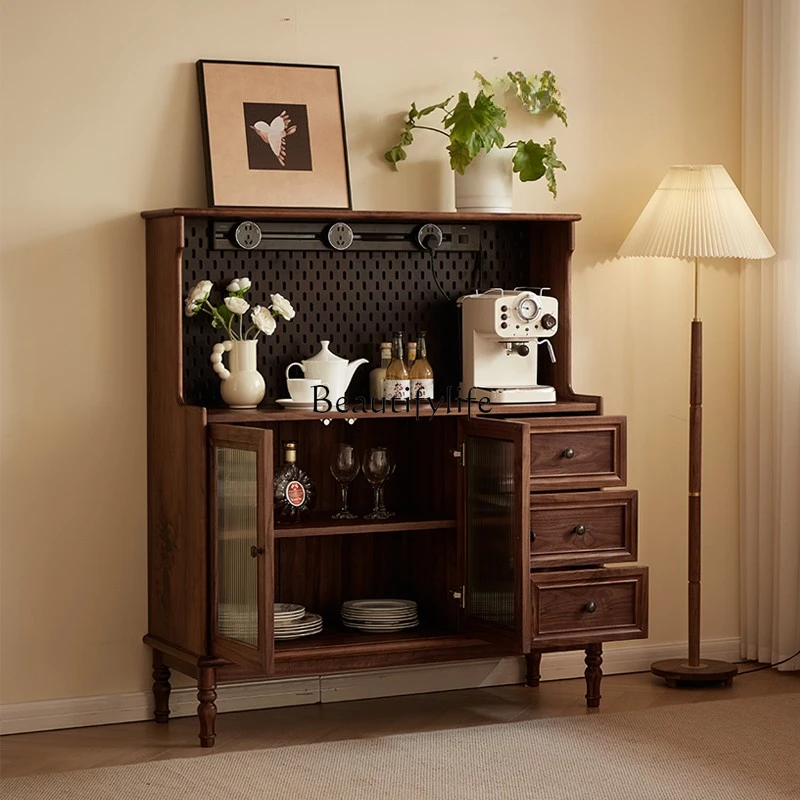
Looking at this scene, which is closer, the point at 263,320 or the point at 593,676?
the point at 263,320

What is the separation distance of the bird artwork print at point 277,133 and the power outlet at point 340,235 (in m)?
0.24

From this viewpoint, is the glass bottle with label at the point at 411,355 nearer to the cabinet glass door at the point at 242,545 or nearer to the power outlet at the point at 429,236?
the power outlet at the point at 429,236

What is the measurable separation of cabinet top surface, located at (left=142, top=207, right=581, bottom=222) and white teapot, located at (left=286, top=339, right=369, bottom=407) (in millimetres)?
370

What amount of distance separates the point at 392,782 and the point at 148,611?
1.00m

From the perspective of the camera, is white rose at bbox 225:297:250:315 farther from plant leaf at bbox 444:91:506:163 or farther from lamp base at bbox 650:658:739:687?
lamp base at bbox 650:658:739:687

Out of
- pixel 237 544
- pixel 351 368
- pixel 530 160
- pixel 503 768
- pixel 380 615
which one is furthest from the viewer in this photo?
pixel 530 160

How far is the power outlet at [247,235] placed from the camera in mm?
3986

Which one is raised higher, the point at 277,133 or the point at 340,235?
the point at 277,133

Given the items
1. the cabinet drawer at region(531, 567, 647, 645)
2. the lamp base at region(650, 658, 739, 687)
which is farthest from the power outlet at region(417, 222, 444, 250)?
the lamp base at region(650, 658, 739, 687)

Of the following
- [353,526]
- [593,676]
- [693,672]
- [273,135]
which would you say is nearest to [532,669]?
[593,676]

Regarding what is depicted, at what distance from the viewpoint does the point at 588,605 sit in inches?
155

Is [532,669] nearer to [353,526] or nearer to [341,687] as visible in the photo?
[341,687]

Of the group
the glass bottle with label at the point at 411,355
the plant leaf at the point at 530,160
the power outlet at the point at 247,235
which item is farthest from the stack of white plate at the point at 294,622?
the plant leaf at the point at 530,160

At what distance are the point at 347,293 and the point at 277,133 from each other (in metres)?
0.52
